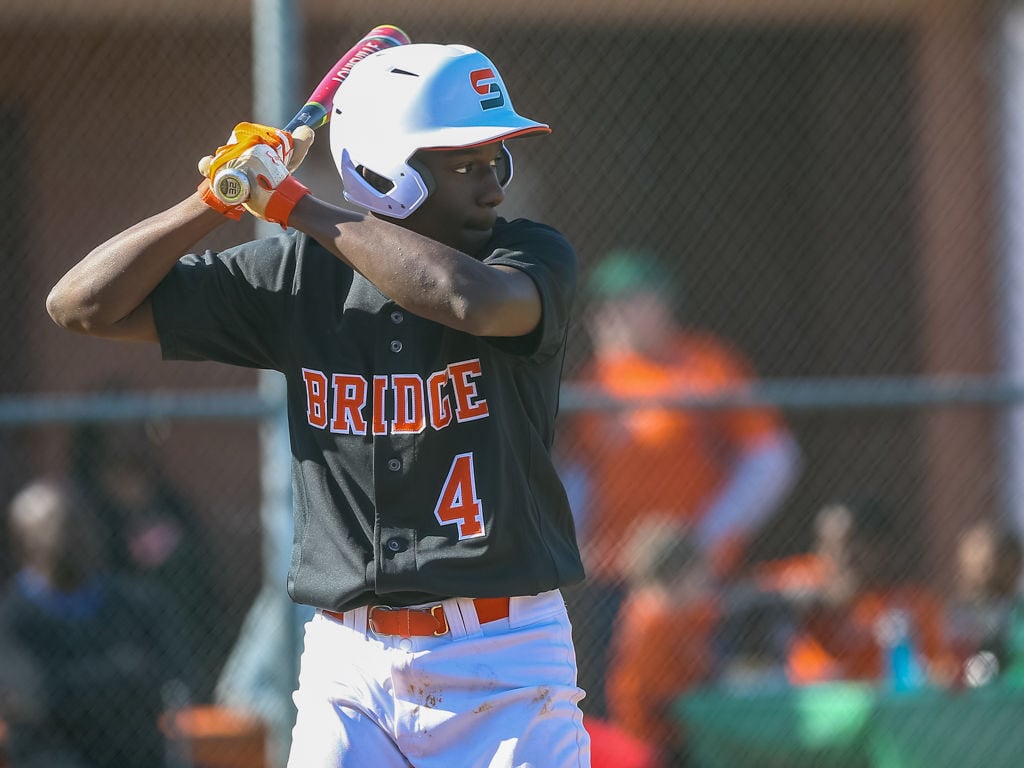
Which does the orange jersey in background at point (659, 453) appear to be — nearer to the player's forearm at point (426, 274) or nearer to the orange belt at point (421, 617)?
the orange belt at point (421, 617)

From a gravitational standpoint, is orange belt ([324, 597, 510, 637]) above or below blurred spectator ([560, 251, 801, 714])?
above

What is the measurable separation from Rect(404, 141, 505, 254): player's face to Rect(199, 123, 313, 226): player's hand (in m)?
0.25

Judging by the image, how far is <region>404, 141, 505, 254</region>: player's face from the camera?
2.56 metres

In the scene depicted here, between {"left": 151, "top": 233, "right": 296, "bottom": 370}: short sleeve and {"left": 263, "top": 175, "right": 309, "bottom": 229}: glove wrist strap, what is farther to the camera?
{"left": 151, "top": 233, "right": 296, "bottom": 370}: short sleeve

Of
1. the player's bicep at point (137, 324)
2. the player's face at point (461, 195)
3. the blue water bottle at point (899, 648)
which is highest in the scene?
the player's face at point (461, 195)

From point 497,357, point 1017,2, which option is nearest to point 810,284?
point 1017,2

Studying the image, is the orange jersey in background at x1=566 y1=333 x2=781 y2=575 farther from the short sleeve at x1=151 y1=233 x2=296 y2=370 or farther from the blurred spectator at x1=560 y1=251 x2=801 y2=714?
the short sleeve at x1=151 y1=233 x2=296 y2=370

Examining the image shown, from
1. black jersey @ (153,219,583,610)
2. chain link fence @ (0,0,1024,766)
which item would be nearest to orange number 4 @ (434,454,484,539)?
black jersey @ (153,219,583,610)

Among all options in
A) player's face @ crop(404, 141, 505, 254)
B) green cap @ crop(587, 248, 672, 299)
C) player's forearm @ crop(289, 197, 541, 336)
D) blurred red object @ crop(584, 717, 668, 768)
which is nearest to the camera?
player's forearm @ crop(289, 197, 541, 336)

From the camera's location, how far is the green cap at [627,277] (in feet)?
16.8

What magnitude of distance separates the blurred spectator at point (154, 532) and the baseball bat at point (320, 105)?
198 cm

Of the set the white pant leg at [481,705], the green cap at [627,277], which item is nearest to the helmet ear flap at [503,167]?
the white pant leg at [481,705]

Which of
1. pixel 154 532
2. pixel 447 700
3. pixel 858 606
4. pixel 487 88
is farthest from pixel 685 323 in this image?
pixel 447 700

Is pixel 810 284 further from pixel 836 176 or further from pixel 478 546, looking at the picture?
pixel 478 546
